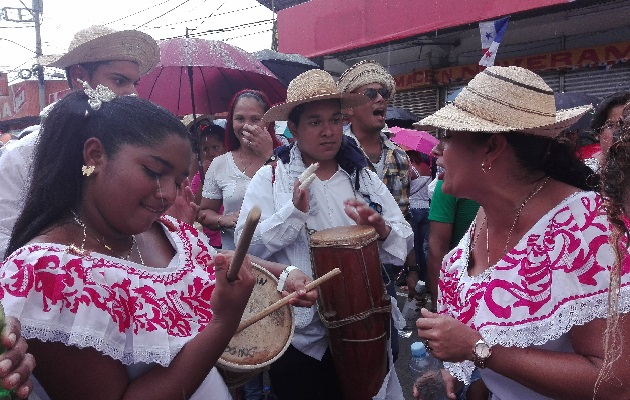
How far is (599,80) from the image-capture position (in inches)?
345

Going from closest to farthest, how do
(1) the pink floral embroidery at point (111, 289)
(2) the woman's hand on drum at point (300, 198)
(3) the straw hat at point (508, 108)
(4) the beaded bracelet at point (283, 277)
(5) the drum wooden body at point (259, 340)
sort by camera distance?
1. (1) the pink floral embroidery at point (111, 289)
2. (3) the straw hat at point (508, 108)
3. (5) the drum wooden body at point (259, 340)
4. (4) the beaded bracelet at point (283, 277)
5. (2) the woman's hand on drum at point (300, 198)

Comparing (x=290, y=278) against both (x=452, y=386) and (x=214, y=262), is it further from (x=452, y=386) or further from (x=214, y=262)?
(x=214, y=262)

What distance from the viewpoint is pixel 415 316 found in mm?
6223

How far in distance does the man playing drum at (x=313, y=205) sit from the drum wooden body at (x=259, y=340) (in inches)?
9.2

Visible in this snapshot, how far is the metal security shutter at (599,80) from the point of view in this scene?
8.49 m

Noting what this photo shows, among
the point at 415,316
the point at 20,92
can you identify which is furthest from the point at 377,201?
the point at 20,92

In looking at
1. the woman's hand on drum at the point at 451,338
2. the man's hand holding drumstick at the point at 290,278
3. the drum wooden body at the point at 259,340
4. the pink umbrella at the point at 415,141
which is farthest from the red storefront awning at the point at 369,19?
the woman's hand on drum at the point at 451,338

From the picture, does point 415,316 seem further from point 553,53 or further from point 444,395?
point 553,53

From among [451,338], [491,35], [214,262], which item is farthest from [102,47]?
[491,35]

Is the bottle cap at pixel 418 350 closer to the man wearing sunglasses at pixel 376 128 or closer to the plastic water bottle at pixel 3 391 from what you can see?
the man wearing sunglasses at pixel 376 128

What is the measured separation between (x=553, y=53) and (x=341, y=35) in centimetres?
423

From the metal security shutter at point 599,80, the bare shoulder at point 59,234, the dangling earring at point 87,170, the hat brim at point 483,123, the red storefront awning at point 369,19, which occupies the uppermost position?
the red storefront awning at point 369,19

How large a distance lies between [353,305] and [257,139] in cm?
195

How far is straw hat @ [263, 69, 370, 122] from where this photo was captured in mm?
3104
